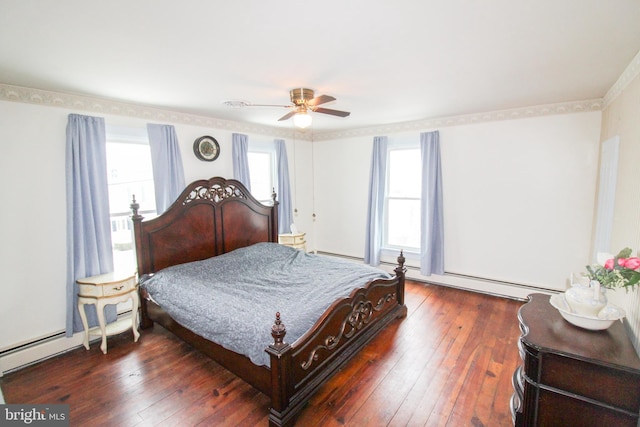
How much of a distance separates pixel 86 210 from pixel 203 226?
1.17m

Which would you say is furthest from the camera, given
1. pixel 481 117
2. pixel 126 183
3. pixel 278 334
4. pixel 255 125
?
pixel 255 125

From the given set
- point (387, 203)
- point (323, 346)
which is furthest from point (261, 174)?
point (323, 346)

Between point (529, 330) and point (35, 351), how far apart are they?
403 cm

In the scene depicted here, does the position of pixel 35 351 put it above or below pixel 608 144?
below

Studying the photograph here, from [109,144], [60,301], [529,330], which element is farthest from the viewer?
[109,144]

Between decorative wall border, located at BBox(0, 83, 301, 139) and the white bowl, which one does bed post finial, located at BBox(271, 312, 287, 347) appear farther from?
decorative wall border, located at BBox(0, 83, 301, 139)

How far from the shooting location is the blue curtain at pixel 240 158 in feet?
13.9

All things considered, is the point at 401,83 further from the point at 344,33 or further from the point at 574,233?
the point at 574,233

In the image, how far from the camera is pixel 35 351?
2.70m

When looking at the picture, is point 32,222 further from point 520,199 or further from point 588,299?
point 520,199

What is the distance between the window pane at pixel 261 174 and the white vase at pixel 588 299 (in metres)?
4.09

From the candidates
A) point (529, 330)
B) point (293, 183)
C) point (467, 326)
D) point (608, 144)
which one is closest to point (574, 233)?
point (608, 144)

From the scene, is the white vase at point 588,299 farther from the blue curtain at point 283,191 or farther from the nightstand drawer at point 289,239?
the blue curtain at point 283,191

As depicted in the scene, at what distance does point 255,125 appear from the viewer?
462cm
